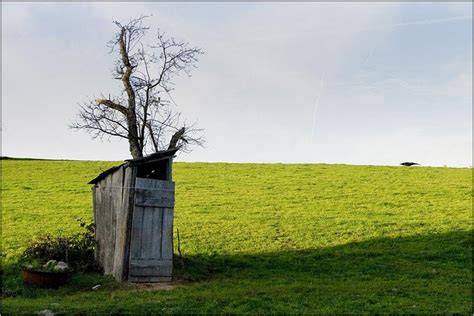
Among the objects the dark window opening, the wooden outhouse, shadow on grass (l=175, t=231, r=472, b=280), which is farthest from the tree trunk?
shadow on grass (l=175, t=231, r=472, b=280)

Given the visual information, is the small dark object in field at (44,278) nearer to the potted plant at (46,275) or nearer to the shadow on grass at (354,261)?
the potted plant at (46,275)

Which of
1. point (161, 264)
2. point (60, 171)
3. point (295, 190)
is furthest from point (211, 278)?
point (60, 171)

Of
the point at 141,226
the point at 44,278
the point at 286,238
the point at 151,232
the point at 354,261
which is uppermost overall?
the point at 141,226

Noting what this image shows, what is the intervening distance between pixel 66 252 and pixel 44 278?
8.27ft

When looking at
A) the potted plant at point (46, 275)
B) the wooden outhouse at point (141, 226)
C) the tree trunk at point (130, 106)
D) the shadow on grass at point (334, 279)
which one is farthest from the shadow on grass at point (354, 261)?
the tree trunk at point (130, 106)

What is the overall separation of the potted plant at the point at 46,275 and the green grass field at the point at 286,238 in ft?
1.01

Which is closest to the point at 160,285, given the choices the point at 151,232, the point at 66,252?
the point at 151,232

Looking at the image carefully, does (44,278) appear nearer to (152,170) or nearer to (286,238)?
(152,170)

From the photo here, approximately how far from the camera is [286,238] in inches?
889

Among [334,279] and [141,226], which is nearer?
[141,226]

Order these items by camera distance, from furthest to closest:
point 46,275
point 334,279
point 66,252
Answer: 1. point 66,252
2. point 334,279
3. point 46,275

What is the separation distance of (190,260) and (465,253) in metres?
9.96

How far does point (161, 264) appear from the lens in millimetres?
15547

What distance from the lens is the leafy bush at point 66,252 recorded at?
16875 mm
